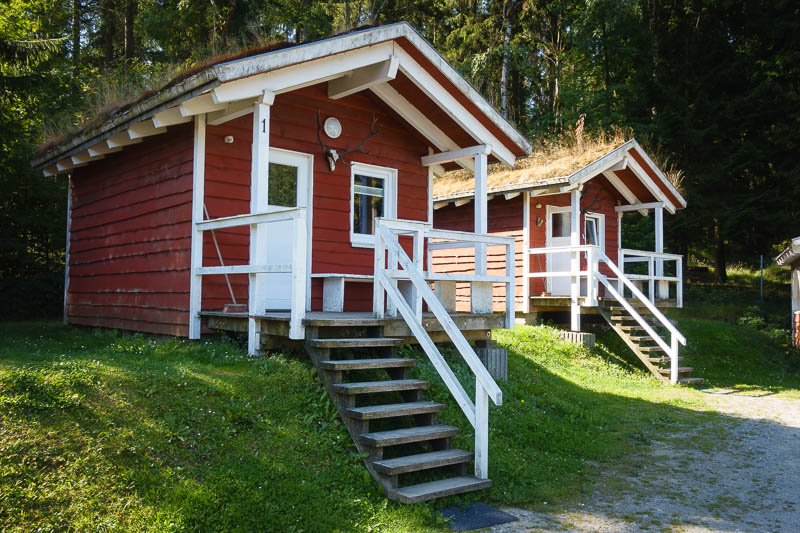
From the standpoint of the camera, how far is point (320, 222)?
9523mm

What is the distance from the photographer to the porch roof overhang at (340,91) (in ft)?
23.9

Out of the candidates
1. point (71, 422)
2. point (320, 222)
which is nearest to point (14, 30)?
point (320, 222)

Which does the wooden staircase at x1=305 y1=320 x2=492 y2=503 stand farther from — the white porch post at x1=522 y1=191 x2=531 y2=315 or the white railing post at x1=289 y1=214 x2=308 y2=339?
the white porch post at x1=522 y1=191 x2=531 y2=315

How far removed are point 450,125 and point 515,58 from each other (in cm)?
1773

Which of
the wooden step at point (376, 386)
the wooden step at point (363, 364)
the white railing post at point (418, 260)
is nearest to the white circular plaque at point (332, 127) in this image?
the white railing post at point (418, 260)

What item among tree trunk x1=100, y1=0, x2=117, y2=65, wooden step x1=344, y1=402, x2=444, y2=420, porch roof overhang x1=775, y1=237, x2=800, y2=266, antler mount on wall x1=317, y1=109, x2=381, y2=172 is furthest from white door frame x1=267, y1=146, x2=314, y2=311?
tree trunk x1=100, y1=0, x2=117, y2=65

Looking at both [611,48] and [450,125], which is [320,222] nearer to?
[450,125]

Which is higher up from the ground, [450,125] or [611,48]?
[611,48]

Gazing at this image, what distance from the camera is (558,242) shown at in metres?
16.0

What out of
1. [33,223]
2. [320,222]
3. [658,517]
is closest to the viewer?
[658,517]

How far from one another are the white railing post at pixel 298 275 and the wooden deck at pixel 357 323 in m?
0.13

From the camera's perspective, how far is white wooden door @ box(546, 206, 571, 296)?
15867mm

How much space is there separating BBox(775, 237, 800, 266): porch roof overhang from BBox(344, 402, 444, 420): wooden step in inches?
619

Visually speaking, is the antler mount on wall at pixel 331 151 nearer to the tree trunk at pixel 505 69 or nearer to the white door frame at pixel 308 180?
the white door frame at pixel 308 180
